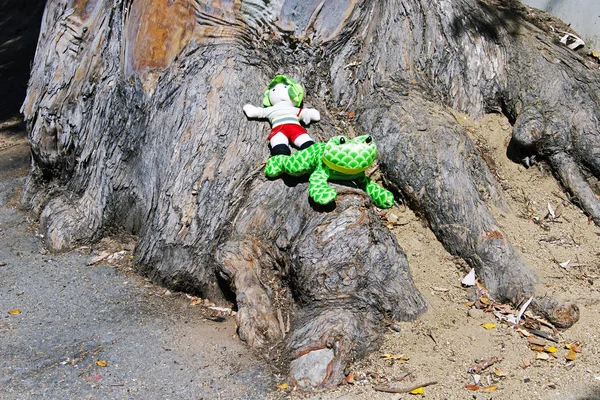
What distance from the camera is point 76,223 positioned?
5.91 meters

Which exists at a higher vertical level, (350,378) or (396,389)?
(396,389)

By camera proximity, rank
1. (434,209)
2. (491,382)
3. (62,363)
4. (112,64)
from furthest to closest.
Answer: (112,64), (434,209), (62,363), (491,382)

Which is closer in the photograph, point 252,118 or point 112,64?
point 252,118

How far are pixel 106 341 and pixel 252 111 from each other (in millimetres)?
1942

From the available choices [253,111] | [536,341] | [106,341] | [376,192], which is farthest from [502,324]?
[106,341]

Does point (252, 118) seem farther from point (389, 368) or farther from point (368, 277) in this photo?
point (389, 368)

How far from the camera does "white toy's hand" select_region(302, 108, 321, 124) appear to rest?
17.2 ft

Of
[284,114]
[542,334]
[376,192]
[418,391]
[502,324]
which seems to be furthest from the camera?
[284,114]

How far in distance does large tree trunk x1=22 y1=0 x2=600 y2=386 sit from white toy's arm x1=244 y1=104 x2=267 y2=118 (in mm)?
92

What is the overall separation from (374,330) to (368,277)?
0.34 meters

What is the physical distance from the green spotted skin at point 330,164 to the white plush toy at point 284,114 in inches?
8.4

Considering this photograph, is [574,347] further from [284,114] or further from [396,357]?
[284,114]

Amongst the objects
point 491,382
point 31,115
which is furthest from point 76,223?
point 491,382

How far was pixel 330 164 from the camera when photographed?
4543 mm
